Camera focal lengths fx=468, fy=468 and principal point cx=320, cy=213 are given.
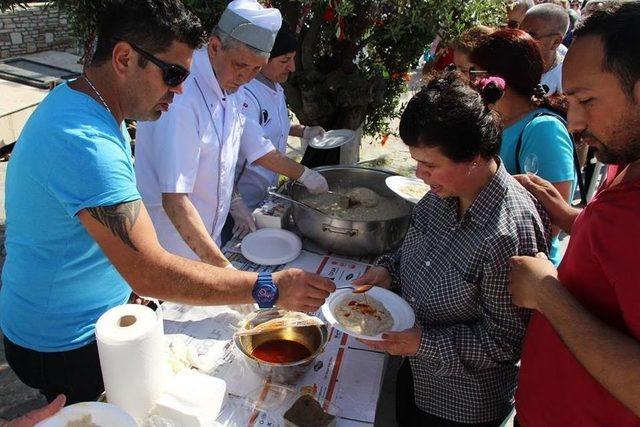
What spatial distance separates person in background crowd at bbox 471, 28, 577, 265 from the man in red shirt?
61 centimetres

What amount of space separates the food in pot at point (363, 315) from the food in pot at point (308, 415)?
1.01 ft

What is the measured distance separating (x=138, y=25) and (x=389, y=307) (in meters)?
1.42

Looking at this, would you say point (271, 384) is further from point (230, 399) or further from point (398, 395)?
point (398, 395)

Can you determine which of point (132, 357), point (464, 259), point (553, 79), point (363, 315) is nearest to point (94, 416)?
point (132, 357)

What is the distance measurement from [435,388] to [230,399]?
2.74 feet

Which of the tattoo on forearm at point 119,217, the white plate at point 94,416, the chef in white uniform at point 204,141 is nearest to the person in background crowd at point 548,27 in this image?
the chef in white uniform at point 204,141

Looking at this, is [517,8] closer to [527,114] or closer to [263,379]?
[527,114]

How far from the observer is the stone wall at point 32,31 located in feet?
33.0

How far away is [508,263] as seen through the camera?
5.42ft

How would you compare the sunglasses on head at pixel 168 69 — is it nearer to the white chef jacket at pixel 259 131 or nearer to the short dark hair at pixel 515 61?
the white chef jacket at pixel 259 131

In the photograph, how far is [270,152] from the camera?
3047mm

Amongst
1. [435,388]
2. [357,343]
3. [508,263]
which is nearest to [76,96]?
[357,343]

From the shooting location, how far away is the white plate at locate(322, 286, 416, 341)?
5.94 ft

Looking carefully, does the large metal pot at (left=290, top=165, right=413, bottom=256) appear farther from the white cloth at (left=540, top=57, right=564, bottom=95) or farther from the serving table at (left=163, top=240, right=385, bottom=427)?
the white cloth at (left=540, top=57, right=564, bottom=95)
